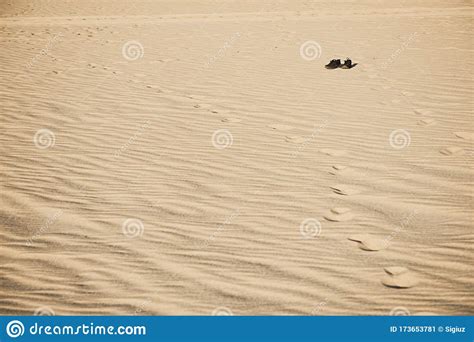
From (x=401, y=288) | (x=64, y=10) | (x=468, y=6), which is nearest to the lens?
(x=401, y=288)

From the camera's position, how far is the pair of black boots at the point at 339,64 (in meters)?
7.67

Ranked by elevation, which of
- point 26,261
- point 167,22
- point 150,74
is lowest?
point 26,261

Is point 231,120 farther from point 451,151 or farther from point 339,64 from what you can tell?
point 339,64

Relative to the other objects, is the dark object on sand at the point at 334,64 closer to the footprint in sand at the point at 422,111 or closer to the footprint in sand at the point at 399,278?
the footprint in sand at the point at 422,111

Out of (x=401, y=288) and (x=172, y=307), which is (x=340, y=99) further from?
(x=172, y=307)

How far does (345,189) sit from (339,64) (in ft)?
15.0

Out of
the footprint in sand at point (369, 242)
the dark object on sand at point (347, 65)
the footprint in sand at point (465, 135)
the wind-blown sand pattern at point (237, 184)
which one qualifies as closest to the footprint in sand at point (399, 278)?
the wind-blown sand pattern at point (237, 184)

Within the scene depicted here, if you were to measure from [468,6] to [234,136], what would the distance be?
41.6ft

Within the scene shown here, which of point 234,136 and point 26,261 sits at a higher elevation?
point 234,136

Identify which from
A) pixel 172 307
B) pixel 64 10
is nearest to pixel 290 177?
pixel 172 307

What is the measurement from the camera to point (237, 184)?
4008mm

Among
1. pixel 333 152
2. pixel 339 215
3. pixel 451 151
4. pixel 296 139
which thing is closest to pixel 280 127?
pixel 296 139

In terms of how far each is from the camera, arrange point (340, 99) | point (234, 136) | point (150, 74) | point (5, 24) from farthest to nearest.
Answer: point (5, 24), point (150, 74), point (340, 99), point (234, 136)
